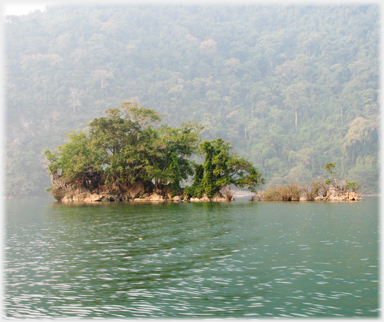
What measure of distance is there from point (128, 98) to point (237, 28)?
7022 centimetres

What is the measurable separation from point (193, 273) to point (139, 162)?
1712 inches

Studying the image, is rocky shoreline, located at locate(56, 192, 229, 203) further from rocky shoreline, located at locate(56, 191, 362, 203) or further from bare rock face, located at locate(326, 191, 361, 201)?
bare rock face, located at locate(326, 191, 361, 201)

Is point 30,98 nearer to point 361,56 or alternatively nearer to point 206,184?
point 206,184

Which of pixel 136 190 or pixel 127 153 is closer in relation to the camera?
pixel 127 153

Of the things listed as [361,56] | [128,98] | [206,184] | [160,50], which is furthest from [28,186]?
[361,56]

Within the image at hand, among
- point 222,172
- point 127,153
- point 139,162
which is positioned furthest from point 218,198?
point 127,153

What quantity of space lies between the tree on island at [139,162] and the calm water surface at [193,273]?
3064 cm

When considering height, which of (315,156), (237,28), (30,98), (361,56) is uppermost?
(237,28)

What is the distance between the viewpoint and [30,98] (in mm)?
121625

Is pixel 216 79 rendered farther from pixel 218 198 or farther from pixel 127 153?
pixel 218 198

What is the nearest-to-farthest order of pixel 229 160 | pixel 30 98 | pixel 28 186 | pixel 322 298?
pixel 322 298
pixel 229 160
pixel 28 186
pixel 30 98

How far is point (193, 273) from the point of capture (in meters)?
11.9

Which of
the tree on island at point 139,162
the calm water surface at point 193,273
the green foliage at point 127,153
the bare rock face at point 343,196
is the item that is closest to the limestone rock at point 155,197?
the tree on island at point 139,162

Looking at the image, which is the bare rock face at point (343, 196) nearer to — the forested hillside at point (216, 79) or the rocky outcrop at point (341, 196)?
the rocky outcrop at point (341, 196)
